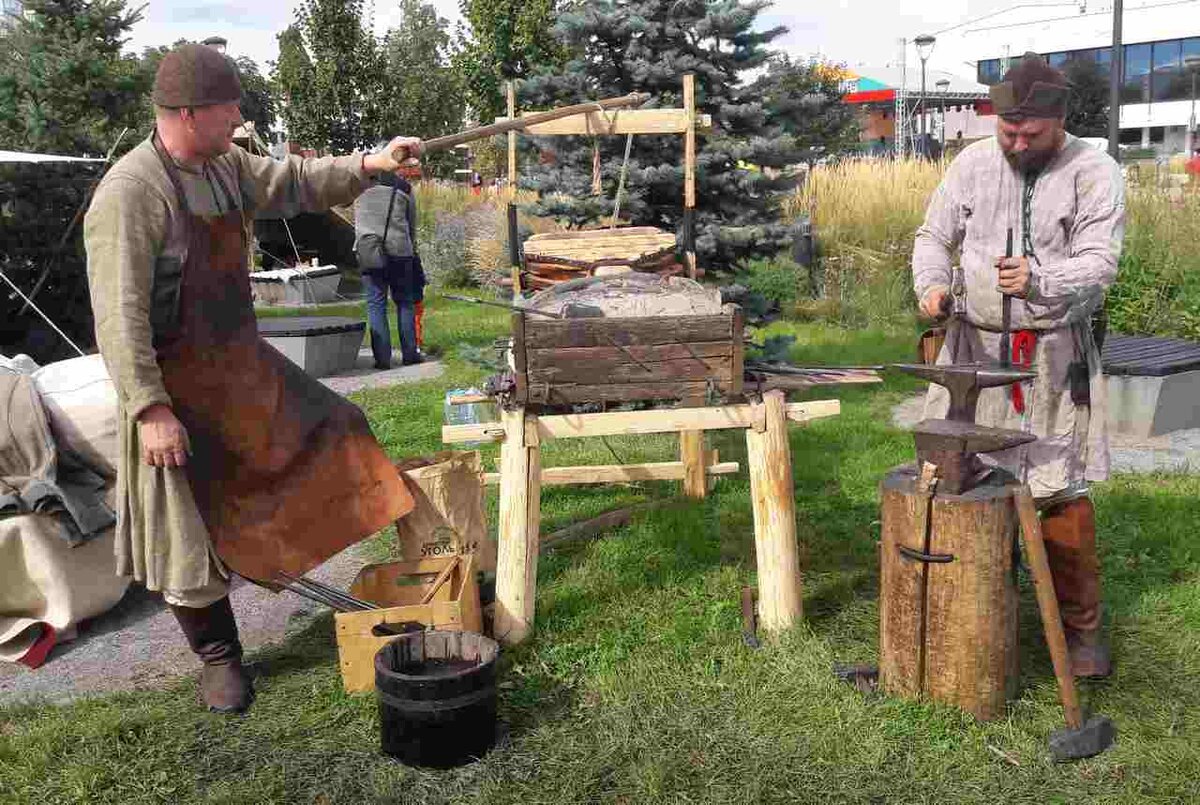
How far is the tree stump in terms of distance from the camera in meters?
3.02

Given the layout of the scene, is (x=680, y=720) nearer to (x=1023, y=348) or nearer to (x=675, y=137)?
(x=1023, y=348)

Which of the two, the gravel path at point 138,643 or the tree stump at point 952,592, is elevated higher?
the tree stump at point 952,592

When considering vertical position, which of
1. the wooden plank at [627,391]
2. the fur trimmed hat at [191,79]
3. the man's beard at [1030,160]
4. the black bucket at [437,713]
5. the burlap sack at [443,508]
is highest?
the fur trimmed hat at [191,79]

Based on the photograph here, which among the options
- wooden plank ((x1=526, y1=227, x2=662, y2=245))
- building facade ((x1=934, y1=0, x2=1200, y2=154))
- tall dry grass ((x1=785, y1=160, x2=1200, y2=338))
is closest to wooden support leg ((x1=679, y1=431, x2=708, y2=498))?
wooden plank ((x1=526, y1=227, x2=662, y2=245))

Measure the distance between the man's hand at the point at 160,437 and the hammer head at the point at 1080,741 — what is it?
2.51m

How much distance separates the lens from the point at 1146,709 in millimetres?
3227

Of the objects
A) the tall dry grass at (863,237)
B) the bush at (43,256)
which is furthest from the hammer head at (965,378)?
the bush at (43,256)

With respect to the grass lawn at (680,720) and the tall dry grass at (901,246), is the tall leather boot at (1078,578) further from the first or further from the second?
the tall dry grass at (901,246)

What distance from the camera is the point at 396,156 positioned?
11.5 ft

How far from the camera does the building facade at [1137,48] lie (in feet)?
146

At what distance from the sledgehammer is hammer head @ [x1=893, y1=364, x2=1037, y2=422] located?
28cm

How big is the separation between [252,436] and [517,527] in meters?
0.90

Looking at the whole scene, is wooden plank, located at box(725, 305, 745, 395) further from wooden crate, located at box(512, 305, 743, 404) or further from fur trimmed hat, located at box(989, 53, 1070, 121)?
fur trimmed hat, located at box(989, 53, 1070, 121)

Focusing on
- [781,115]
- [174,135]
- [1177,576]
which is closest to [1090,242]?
[1177,576]
